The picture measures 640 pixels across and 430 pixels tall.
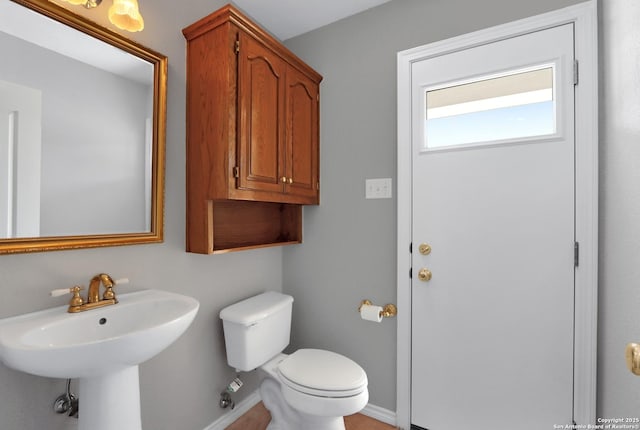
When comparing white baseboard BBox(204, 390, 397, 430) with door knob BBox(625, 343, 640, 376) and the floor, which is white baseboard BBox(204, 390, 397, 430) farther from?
door knob BBox(625, 343, 640, 376)

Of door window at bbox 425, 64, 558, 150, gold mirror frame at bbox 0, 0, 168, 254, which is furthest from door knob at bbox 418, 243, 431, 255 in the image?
gold mirror frame at bbox 0, 0, 168, 254

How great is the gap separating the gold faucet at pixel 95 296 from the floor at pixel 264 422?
42.5 inches

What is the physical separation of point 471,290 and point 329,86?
1501 millimetres

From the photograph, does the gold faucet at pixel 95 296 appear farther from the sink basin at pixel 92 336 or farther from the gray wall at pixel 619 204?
A: the gray wall at pixel 619 204

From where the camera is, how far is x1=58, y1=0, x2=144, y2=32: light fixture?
107 cm

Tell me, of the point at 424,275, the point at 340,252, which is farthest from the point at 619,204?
the point at 340,252

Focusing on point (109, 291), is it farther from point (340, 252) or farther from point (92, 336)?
point (340, 252)

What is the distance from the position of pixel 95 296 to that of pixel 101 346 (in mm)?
401

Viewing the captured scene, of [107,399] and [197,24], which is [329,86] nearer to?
[197,24]

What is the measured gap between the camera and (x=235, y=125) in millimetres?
1354

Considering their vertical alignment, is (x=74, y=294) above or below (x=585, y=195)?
below

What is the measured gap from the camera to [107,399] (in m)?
0.94

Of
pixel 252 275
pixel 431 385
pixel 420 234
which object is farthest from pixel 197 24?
pixel 431 385

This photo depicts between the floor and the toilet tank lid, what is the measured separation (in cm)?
69
